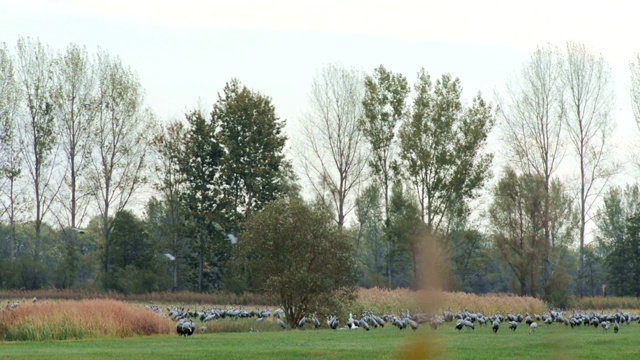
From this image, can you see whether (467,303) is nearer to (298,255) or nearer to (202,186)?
(298,255)

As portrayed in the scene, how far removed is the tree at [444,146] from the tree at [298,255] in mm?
26110

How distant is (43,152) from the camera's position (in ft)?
211

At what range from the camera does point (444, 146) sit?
6147 cm

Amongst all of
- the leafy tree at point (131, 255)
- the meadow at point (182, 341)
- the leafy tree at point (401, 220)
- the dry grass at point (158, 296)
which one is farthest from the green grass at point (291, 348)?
the leafy tree at point (131, 255)

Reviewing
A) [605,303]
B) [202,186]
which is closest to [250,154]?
[202,186]

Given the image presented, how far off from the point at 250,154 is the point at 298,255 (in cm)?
3189

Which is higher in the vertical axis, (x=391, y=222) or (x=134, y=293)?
(x=391, y=222)

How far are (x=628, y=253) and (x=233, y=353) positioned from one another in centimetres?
5438

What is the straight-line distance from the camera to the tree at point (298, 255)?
1350 inches

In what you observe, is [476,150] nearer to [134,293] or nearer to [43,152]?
[134,293]

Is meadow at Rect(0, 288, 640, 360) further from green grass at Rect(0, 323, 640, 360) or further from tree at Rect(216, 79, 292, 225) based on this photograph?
tree at Rect(216, 79, 292, 225)

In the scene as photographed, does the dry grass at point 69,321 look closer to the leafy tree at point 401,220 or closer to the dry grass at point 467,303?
the dry grass at point 467,303

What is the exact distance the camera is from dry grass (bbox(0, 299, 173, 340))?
88.7 ft

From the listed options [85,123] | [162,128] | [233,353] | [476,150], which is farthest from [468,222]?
[233,353]
